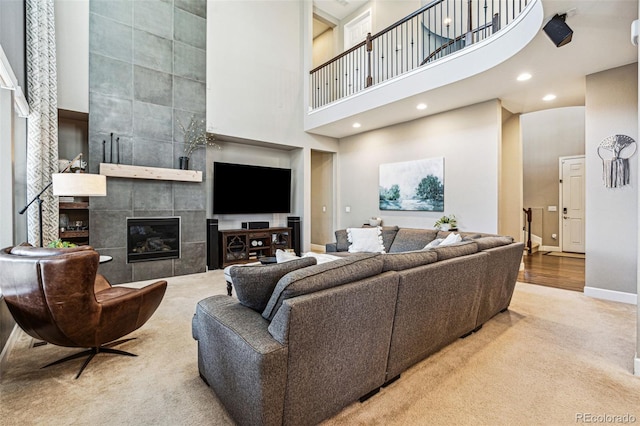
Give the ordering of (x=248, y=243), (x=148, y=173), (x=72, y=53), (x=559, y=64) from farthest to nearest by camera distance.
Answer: (x=248, y=243)
(x=148, y=173)
(x=72, y=53)
(x=559, y=64)

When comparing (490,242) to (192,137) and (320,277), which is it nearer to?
(320,277)

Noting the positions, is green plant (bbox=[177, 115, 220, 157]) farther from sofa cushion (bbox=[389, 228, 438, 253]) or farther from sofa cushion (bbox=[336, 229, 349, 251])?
sofa cushion (bbox=[389, 228, 438, 253])

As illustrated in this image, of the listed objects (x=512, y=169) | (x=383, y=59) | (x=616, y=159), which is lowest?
(x=616, y=159)

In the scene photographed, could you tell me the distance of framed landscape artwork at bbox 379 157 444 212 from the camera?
552 cm

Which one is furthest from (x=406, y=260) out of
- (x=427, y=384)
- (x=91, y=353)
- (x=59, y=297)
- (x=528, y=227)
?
(x=528, y=227)

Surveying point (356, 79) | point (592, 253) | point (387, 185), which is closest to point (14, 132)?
point (387, 185)

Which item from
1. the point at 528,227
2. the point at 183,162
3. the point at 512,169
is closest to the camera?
the point at 183,162

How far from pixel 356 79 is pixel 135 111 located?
4574 millimetres

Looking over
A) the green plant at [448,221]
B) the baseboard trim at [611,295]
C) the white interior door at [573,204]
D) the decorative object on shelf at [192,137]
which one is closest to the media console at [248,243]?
the decorative object on shelf at [192,137]

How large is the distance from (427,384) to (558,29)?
3208 millimetres

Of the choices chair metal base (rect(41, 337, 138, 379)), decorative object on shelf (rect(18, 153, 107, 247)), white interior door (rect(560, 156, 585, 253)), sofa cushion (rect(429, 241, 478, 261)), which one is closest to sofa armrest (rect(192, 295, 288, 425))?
chair metal base (rect(41, 337, 138, 379))

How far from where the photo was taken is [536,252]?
7285 millimetres

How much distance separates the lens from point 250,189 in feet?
20.6

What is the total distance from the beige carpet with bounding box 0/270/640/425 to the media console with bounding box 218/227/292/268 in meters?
2.87
